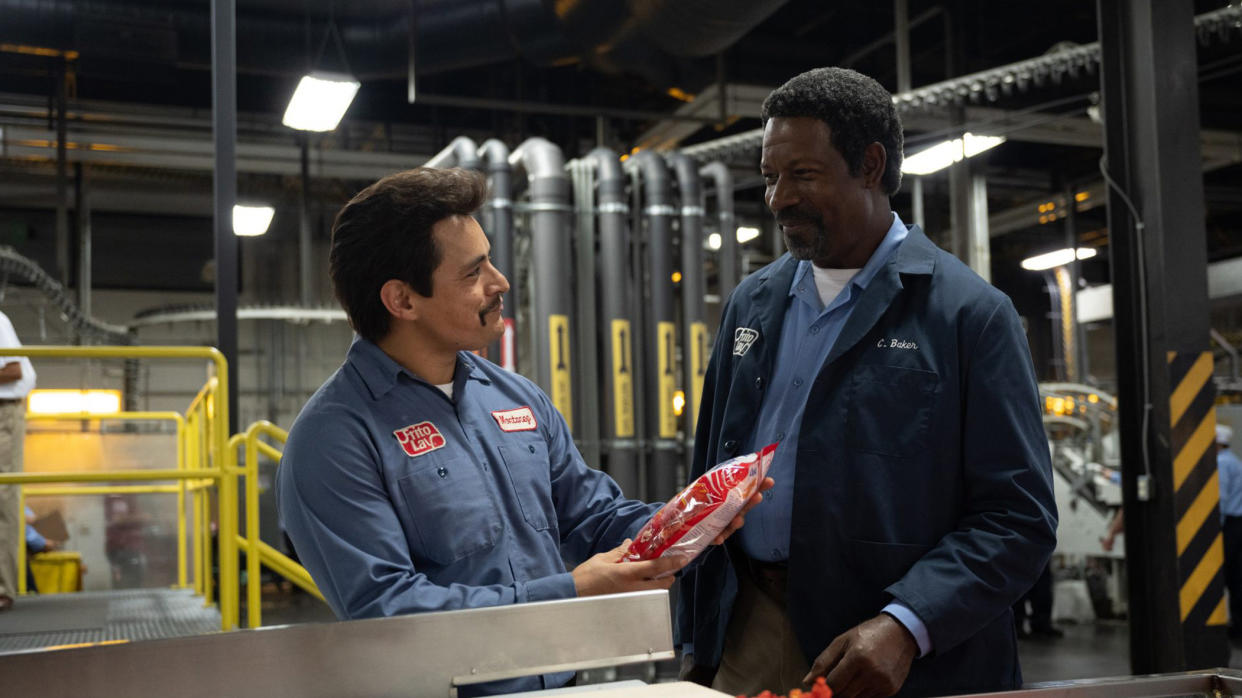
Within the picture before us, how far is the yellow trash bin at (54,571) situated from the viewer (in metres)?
7.35

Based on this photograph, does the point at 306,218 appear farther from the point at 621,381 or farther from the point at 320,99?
the point at 621,381

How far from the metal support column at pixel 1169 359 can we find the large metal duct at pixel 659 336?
146 inches

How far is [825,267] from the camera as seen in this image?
1956 mm

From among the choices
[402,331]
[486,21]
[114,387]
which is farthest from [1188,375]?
[114,387]

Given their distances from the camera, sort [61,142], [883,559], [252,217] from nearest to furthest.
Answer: [883,559], [61,142], [252,217]

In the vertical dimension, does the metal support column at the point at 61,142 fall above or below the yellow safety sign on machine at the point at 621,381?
above

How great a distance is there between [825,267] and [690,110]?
9.81 metres

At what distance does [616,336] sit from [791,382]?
580cm

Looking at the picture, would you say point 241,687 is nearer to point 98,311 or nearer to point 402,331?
point 402,331

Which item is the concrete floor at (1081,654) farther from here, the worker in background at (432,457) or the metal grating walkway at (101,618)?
the worker in background at (432,457)

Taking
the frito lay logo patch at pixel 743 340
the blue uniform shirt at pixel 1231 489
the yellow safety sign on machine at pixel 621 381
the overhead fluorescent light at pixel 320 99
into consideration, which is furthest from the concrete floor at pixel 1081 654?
the overhead fluorescent light at pixel 320 99

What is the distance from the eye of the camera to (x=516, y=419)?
1813 millimetres

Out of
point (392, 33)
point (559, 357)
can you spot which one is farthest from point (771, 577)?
point (392, 33)

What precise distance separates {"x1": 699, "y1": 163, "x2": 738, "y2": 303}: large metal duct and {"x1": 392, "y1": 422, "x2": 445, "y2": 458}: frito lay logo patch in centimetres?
685
